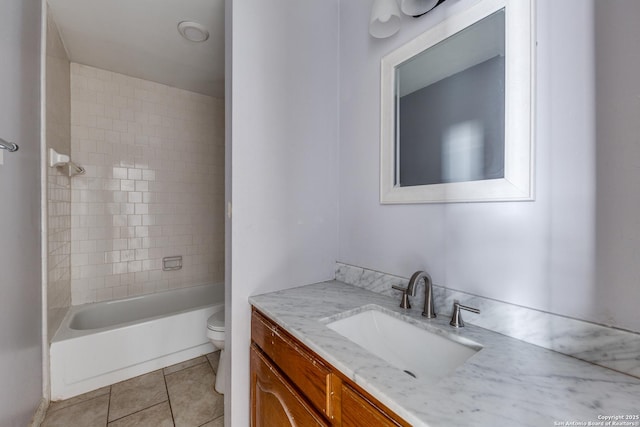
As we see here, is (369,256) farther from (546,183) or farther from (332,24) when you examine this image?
(332,24)

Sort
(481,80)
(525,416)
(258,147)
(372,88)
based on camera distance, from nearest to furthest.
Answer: (525,416), (481,80), (258,147), (372,88)

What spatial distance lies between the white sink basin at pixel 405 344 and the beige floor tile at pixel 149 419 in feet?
4.24

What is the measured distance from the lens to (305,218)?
1.38 metres

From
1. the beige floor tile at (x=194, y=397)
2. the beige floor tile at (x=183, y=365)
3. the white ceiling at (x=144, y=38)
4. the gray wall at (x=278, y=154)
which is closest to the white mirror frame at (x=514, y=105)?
the gray wall at (x=278, y=154)

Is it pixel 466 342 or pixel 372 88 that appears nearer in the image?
pixel 466 342

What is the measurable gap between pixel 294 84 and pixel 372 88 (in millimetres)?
406

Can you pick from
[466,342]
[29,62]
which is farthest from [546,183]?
[29,62]

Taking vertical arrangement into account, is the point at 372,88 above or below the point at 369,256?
above

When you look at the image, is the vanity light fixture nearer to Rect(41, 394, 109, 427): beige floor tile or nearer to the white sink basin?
the white sink basin

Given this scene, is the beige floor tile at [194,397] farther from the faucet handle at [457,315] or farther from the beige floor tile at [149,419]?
the faucet handle at [457,315]

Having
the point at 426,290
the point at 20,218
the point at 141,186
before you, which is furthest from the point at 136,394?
the point at 426,290

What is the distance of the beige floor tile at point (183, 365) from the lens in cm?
193

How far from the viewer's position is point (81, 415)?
58.7 inches

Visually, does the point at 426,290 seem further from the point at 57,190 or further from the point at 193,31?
the point at 57,190
